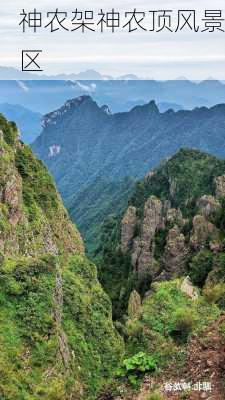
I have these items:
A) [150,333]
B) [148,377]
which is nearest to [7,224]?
[150,333]

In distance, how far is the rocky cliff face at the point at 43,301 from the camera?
22281mm

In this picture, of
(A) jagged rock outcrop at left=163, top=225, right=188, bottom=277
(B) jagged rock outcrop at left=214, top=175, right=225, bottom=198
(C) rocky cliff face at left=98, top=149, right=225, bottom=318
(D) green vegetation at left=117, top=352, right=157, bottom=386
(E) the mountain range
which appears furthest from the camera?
(B) jagged rock outcrop at left=214, top=175, right=225, bottom=198

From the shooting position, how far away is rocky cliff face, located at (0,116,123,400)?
73.1ft

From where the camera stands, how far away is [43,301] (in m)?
24.5

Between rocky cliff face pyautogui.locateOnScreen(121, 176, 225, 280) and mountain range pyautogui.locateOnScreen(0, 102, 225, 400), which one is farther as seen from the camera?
rocky cliff face pyautogui.locateOnScreen(121, 176, 225, 280)

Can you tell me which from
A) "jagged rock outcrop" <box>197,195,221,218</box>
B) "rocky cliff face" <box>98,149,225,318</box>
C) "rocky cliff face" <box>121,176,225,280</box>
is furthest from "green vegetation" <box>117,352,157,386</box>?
"jagged rock outcrop" <box>197,195,221,218</box>

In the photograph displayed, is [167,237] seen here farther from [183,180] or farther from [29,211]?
[183,180]

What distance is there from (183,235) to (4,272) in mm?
29800

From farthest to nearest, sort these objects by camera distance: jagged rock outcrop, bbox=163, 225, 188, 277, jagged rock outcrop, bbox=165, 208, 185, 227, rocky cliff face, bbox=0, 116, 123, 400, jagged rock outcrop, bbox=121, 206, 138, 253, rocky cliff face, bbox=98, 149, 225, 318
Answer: jagged rock outcrop, bbox=121, 206, 138, 253 → jagged rock outcrop, bbox=165, 208, 185, 227 → jagged rock outcrop, bbox=163, 225, 188, 277 → rocky cliff face, bbox=98, 149, 225, 318 → rocky cliff face, bbox=0, 116, 123, 400

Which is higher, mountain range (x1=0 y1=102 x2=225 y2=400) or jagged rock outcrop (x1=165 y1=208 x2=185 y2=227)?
mountain range (x1=0 y1=102 x2=225 y2=400)

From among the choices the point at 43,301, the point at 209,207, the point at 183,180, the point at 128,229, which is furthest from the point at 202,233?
the point at 183,180

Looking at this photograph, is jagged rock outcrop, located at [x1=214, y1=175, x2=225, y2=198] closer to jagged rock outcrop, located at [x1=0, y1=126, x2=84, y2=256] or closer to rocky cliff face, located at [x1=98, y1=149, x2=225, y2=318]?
rocky cliff face, located at [x1=98, y1=149, x2=225, y2=318]

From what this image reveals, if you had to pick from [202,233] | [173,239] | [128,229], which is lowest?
[128,229]

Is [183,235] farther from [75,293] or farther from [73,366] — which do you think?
[73,366]
